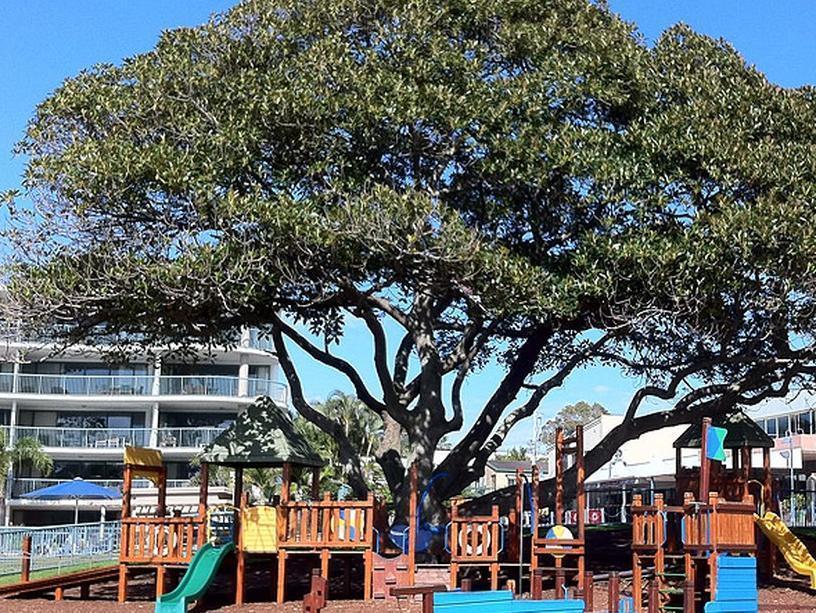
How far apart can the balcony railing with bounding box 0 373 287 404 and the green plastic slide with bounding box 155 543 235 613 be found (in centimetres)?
3007

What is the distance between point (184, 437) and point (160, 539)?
29.7m

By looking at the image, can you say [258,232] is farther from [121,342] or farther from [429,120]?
[121,342]

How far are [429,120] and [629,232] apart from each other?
3.69m

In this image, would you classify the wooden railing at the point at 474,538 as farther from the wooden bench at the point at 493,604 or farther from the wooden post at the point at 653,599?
the wooden bench at the point at 493,604

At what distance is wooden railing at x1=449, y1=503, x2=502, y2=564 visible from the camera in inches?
803

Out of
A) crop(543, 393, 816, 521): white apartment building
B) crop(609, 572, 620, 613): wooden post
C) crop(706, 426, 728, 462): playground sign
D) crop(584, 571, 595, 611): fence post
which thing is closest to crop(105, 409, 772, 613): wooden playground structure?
crop(706, 426, 728, 462): playground sign

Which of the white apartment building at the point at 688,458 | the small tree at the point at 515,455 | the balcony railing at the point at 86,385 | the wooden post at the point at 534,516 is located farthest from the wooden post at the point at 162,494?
the small tree at the point at 515,455

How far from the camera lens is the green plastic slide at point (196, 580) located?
60.0ft

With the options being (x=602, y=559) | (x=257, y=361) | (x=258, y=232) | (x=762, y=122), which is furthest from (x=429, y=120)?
(x=257, y=361)

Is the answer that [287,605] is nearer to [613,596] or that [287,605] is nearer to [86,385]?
[613,596]

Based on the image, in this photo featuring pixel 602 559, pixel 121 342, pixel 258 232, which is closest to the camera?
pixel 258 232

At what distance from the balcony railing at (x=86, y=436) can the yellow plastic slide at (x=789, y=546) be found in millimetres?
32546

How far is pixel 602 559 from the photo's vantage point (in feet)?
92.9

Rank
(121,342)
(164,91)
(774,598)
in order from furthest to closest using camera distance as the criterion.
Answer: (121,342)
(774,598)
(164,91)
